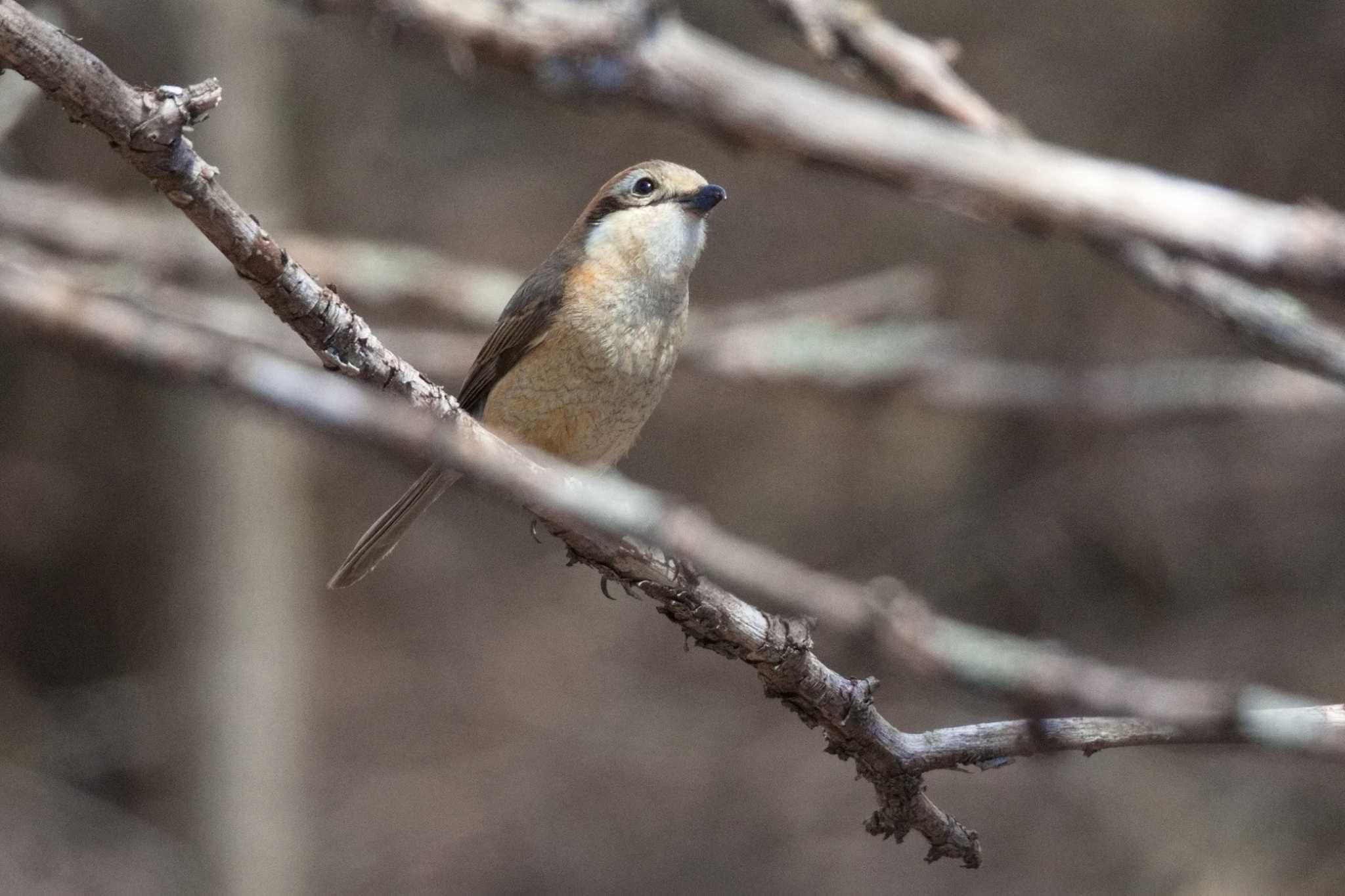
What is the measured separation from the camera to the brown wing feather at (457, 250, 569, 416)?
4.38 m

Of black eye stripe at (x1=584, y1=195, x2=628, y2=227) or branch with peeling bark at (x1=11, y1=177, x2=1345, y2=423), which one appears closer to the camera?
black eye stripe at (x1=584, y1=195, x2=628, y2=227)

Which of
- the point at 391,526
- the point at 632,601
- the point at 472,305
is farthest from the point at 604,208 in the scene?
the point at 632,601

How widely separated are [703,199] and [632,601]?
6.60 meters

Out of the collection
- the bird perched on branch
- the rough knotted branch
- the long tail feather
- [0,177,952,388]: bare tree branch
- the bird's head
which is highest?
[0,177,952,388]: bare tree branch

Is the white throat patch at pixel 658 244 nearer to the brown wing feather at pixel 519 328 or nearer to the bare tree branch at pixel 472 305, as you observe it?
the brown wing feather at pixel 519 328

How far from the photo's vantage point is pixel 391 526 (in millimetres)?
4465

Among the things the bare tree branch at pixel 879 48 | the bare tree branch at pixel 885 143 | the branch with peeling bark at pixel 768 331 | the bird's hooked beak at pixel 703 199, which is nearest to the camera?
the bare tree branch at pixel 885 143

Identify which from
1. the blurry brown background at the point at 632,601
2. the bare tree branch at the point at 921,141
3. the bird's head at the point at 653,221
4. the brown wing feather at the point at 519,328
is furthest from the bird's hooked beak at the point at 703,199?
the blurry brown background at the point at 632,601

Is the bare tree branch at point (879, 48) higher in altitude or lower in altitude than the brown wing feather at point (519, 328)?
higher

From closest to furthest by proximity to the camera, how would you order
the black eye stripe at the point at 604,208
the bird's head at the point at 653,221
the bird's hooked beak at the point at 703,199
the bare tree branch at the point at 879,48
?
the bird's hooked beak at the point at 703,199 → the bird's head at the point at 653,221 → the bare tree branch at the point at 879,48 → the black eye stripe at the point at 604,208

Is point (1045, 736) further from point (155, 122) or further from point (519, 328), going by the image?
point (519, 328)

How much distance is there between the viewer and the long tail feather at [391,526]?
14.5ft

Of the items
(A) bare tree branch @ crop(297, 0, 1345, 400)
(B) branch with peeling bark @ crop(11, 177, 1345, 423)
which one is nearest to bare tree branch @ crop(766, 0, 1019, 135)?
(A) bare tree branch @ crop(297, 0, 1345, 400)

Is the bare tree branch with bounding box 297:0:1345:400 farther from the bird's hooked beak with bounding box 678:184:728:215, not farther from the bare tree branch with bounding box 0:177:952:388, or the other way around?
the bare tree branch with bounding box 0:177:952:388
